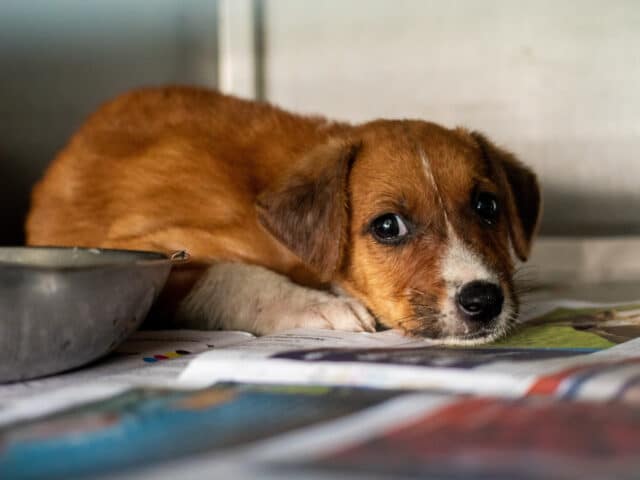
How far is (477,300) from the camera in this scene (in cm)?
217

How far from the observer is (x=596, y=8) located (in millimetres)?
4730

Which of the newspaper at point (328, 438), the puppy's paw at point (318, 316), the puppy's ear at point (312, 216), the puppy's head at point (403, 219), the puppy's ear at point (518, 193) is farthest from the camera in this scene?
the puppy's ear at point (518, 193)

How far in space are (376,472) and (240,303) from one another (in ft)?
5.10

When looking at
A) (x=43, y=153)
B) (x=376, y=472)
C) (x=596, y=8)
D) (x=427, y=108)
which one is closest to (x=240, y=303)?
(x=376, y=472)

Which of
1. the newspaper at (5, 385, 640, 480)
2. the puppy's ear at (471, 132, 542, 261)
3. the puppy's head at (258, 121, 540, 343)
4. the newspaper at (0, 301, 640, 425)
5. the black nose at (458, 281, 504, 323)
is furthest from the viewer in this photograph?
the puppy's ear at (471, 132, 542, 261)

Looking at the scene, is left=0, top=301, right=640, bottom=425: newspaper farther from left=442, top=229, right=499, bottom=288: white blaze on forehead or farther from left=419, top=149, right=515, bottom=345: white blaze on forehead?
left=442, top=229, right=499, bottom=288: white blaze on forehead

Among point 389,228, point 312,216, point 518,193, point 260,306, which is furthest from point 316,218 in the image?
point 518,193

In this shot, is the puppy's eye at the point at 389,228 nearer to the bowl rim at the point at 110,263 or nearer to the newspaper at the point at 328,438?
the bowl rim at the point at 110,263

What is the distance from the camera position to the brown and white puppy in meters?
2.37

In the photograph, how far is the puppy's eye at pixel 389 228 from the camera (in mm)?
2521

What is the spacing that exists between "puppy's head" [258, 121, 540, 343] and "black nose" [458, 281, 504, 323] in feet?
0.16

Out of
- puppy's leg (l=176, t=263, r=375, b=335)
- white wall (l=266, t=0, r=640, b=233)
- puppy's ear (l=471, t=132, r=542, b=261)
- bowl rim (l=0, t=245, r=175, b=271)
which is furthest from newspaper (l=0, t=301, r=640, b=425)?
white wall (l=266, t=0, r=640, b=233)

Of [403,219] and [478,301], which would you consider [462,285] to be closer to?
[478,301]

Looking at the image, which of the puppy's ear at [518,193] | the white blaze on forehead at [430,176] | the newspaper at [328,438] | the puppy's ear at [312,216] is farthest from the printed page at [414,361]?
the puppy's ear at [518,193]
